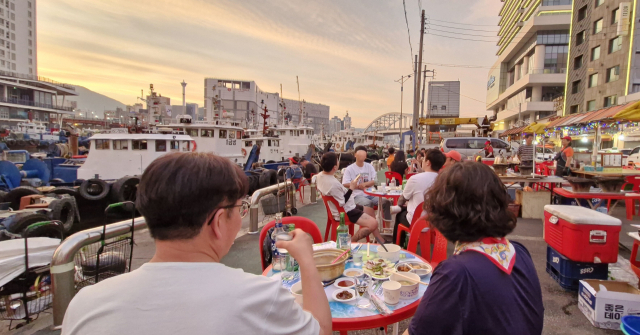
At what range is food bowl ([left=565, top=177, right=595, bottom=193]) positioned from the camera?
5.13 m

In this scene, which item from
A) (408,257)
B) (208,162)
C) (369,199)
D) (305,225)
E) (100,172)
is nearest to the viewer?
(208,162)

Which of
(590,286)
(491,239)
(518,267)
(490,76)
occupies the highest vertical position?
(490,76)

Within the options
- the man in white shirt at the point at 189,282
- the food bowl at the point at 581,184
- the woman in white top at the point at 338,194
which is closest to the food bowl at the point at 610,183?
the food bowl at the point at 581,184

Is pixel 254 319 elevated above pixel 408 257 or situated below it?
above

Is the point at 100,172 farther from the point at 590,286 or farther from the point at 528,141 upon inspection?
the point at 528,141

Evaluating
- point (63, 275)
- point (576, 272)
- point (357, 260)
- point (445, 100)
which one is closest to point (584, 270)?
point (576, 272)

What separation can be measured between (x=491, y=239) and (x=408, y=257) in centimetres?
122

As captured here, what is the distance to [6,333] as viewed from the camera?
9.06 ft

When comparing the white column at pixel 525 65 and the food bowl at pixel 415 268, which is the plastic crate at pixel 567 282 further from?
the white column at pixel 525 65

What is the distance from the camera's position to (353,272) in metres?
2.13

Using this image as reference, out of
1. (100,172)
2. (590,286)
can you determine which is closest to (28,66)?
(100,172)

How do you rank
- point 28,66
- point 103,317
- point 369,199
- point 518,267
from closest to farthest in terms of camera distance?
point 103,317 → point 518,267 → point 369,199 → point 28,66

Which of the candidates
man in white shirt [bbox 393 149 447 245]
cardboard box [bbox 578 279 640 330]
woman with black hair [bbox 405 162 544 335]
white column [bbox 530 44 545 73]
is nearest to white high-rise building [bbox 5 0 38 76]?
man in white shirt [bbox 393 149 447 245]

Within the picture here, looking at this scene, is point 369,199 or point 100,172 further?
point 100,172
